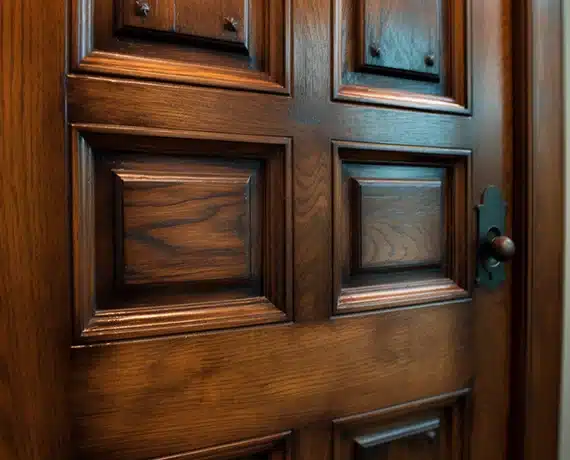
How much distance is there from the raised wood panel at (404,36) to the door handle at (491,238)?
7.5 inches

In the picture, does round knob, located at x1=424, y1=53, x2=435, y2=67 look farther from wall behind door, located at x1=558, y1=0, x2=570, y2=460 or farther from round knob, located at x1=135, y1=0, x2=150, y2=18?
round knob, located at x1=135, y1=0, x2=150, y2=18

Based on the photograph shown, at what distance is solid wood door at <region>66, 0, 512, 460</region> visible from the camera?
0.45 m

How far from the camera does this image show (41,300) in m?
0.42

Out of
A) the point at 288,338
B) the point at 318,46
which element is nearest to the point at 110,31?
the point at 318,46

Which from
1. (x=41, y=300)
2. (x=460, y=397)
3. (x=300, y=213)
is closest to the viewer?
(x=41, y=300)

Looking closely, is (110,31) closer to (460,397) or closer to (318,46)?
(318,46)

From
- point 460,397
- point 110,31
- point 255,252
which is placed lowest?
point 460,397

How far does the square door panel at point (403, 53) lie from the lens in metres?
0.56

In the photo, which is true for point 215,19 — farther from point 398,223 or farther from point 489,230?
point 489,230

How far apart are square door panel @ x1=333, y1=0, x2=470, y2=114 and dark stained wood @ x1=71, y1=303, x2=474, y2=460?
279 mm

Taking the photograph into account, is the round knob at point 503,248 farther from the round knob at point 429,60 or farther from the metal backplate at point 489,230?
the round knob at point 429,60

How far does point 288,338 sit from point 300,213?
145 millimetres

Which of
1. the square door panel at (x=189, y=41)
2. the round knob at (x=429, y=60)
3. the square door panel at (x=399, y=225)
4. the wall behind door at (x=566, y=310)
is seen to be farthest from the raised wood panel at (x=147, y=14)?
the wall behind door at (x=566, y=310)

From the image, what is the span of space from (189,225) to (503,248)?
43 centimetres
